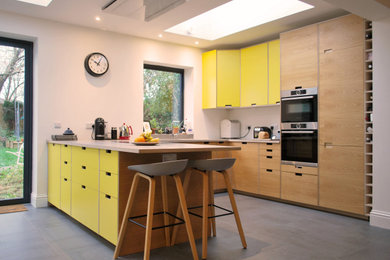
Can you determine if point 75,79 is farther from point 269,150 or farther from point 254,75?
point 269,150

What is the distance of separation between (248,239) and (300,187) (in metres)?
1.56

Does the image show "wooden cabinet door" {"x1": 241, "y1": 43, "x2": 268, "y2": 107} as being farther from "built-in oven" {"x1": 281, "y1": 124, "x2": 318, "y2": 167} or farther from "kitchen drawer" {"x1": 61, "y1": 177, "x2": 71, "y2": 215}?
"kitchen drawer" {"x1": 61, "y1": 177, "x2": 71, "y2": 215}

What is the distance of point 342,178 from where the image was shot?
3859mm

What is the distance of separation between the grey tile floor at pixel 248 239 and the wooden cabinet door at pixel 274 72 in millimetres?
1749

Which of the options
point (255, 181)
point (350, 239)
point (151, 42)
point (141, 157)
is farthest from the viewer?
point (151, 42)

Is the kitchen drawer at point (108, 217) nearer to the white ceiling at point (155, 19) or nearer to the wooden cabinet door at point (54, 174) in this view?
the wooden cabinet door at point (54, 174)

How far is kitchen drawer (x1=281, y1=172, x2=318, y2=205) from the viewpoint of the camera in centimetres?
414

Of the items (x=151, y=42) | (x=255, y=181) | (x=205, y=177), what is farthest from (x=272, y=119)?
(x=205, y=177)

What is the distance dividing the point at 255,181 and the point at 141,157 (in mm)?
2595

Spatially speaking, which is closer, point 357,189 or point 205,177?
point 205,177

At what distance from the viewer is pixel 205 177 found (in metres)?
2.62

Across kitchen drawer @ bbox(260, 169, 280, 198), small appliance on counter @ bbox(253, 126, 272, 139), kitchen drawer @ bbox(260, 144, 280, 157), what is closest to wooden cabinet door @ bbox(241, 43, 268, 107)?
small appliance on counter @ bbox(253, 126, 272, 139)

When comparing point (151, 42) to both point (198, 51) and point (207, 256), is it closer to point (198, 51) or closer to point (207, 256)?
point (198, 51)

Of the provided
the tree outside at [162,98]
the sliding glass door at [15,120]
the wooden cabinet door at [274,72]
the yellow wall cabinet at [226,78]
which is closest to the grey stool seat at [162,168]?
the sliding glass door at [15,120]
